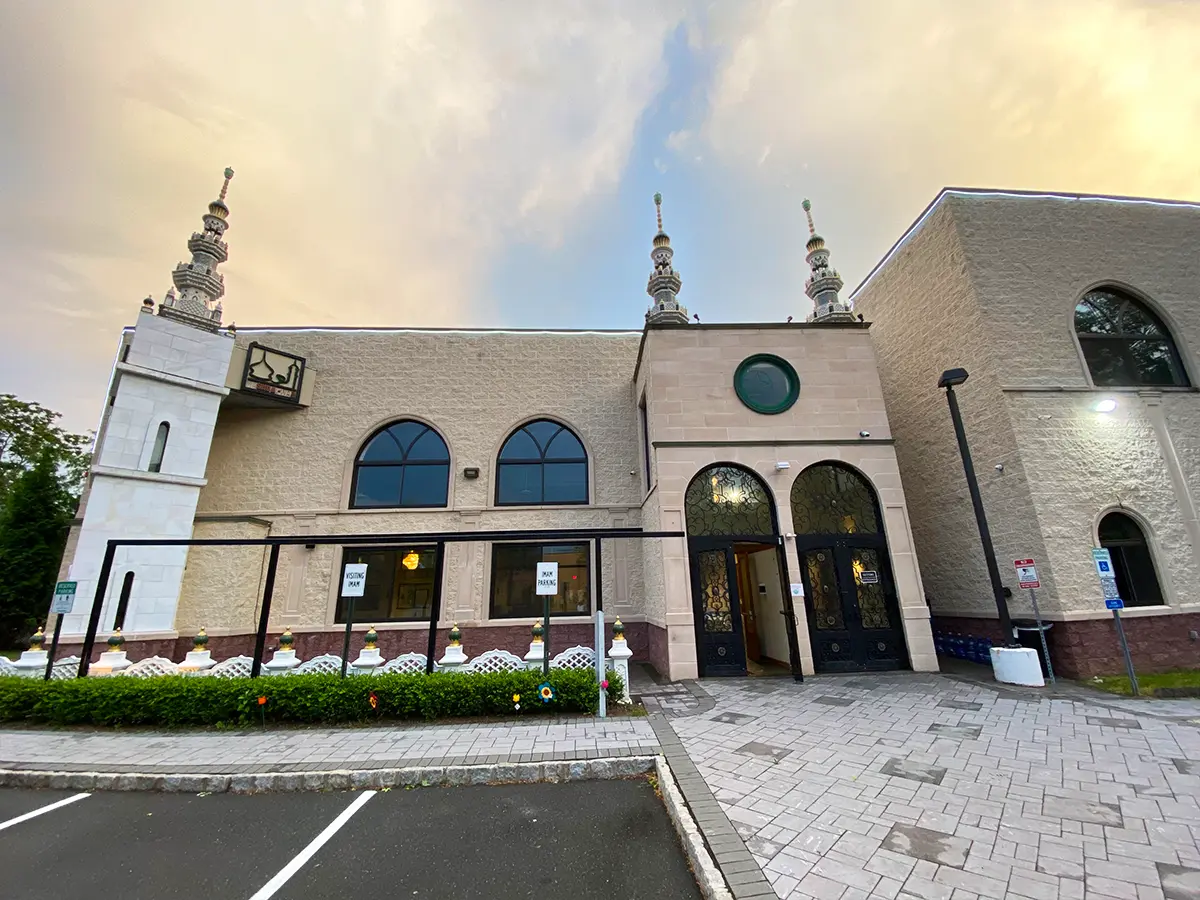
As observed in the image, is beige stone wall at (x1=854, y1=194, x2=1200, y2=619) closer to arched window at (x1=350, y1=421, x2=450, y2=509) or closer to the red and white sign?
the red and white sign

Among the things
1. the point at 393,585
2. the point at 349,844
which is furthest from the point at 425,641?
the point at 349,844

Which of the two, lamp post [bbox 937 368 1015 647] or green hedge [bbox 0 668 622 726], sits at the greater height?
lamp post [bbox 937 368 1015 647]

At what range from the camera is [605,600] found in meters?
10.8

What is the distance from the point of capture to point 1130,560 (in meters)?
8.09

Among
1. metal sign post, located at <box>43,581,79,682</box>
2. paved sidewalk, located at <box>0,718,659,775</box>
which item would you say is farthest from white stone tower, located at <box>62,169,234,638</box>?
paved sidewalk, located at <box>0,718,659,775</box>

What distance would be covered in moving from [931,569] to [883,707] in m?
5.78

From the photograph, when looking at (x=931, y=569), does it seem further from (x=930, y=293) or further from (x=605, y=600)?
(x=605, y=600)

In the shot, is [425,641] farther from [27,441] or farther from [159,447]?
[27,441]

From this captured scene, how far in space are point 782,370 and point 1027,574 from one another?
5.56 meters

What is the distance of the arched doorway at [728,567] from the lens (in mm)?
8266

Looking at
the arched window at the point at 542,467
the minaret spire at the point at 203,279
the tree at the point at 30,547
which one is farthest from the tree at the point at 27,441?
the arched window at the point at 542,467

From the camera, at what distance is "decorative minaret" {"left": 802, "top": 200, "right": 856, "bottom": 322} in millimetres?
12211

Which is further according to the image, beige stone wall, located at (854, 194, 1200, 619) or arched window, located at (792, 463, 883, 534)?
arched window, located at (792, 463, 883, 534)

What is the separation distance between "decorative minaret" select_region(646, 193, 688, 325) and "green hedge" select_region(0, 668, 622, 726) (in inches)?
369
